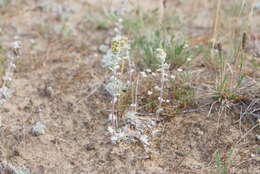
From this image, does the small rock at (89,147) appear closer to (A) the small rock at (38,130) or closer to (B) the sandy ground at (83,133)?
(B) the sandy ground at (83,133)

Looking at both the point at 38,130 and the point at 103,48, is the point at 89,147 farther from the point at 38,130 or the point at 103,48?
the point at 103,48

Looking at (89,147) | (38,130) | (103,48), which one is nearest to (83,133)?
(89,147)

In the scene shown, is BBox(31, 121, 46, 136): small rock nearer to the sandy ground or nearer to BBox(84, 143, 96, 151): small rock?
the sandy ground

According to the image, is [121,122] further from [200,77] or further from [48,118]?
[200,77]

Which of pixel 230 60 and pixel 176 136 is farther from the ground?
pixel 230 60

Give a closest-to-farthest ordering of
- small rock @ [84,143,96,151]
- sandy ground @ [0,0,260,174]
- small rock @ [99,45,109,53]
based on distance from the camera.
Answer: sandy ground @ [0,0,260,174]
small rock @ [84,143,96,151]
small rock @ [99,45,109,53]

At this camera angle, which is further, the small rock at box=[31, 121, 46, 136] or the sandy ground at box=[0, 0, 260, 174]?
the small rock at box=[31, 121, 46, 136]

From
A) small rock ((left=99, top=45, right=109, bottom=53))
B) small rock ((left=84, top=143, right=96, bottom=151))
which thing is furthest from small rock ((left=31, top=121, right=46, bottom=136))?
small rock ((left=99, top=45, right=109, bottom=53))

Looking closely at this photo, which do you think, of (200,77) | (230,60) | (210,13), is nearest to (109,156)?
(200,77)
